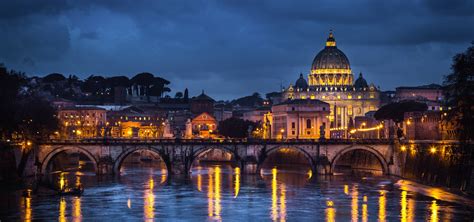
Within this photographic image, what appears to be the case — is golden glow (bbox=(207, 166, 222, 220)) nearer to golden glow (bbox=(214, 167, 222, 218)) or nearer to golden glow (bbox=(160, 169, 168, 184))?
golden glow (bbox=(214, 167, 222, 218))

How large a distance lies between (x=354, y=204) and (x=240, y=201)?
1124cm

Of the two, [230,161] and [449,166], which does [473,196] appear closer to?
[449,166]

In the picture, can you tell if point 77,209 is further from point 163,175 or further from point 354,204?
point 163,175

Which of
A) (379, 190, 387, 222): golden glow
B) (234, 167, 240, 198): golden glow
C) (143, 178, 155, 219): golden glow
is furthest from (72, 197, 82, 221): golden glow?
(379, 190, 387, 222): golden glow

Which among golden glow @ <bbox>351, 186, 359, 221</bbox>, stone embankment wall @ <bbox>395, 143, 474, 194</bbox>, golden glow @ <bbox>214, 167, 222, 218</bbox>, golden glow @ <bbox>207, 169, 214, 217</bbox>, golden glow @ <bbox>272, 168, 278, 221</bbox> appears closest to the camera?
golden glow @ <bbox>351, 186, 359, 221</bbox>

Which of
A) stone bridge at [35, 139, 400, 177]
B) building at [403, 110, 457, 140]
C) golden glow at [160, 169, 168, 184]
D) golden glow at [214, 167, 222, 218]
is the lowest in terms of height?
golden glow at [214, 167, 222, 218]

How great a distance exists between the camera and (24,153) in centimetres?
13000

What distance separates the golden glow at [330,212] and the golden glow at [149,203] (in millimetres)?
14870

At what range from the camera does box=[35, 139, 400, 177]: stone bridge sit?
136000 mm

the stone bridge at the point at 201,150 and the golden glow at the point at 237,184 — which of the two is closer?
the golden glow at the point at 237,184

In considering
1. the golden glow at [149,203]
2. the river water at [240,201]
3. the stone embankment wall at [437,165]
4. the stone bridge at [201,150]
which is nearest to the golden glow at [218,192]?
the river water at [240,201]

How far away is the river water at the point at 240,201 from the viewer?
87562mm

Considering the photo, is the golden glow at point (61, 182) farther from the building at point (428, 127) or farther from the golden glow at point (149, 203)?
the building at point (428, 127)

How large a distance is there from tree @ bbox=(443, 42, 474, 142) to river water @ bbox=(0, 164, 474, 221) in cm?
686
